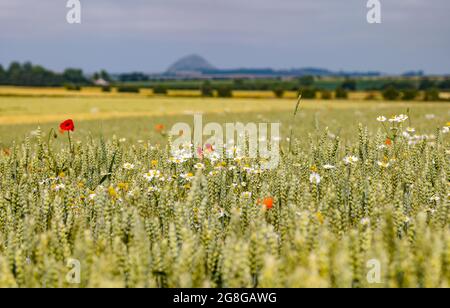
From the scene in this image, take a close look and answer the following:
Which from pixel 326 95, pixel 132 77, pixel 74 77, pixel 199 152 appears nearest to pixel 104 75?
pixel 74 77

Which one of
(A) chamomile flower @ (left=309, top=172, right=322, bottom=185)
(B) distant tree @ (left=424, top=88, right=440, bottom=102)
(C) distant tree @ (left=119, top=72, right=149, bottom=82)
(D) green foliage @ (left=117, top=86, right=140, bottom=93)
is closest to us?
(A) chamomile flower @ (left=309, top=172, right=322, bottom=185)

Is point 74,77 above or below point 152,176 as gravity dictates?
above

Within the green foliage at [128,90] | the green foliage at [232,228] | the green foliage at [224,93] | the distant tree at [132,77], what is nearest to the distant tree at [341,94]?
the green foliage at [224,93]

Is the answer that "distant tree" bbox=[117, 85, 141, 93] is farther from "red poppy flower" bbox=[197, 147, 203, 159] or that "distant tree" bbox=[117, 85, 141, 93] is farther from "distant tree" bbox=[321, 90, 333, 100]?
"red poppy flower" bbox=[197, 147, 203, 159]

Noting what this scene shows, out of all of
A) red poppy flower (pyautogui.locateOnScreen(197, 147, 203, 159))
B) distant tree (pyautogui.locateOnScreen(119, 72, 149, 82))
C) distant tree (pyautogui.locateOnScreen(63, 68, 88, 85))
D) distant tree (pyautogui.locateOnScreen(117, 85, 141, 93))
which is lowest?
red poppy flower (pyautogui.locateOnScreen(197, 147, 203, 159))

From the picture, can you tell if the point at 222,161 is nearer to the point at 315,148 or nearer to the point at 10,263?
the point at 315,148

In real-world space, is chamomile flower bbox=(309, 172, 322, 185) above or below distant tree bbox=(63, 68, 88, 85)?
below

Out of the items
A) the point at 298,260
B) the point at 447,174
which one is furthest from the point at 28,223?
the point at 447,174

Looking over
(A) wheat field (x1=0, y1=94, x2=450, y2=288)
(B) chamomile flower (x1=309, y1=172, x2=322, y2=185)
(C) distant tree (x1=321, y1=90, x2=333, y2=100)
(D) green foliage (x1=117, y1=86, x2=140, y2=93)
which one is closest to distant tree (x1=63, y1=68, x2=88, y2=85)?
(D) green foliage (x1=117, y1=86, x2=140, y2=93)

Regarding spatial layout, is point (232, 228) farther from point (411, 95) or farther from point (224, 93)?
point (224, 93)

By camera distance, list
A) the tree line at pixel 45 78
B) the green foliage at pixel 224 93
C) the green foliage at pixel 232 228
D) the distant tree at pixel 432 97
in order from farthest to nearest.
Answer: the tree line at pixel 45 78
the green foliage at pixel 224 93
the distant tree at pixel 432 97
the green foliage at pixel 232 228

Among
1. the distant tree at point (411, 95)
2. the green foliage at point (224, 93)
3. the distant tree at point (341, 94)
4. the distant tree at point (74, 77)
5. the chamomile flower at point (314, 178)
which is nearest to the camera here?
the chamomile flower at point (314, 178)

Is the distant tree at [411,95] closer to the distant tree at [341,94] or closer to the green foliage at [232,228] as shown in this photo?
the distant tree at [341,94]

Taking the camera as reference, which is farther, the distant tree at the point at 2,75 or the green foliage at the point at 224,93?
the distant tree at the point at 2,75
